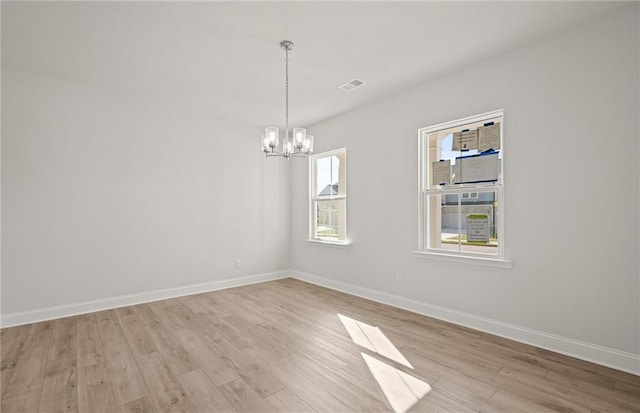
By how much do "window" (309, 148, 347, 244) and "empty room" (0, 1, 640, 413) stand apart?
78mm

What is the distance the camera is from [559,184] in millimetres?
2691

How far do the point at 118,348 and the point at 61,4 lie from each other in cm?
288

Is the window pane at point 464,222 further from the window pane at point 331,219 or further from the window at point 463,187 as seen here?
the window pane at point 331,219

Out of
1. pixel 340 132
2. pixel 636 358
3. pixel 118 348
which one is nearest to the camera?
pixel 636 358

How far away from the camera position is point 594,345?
2.51m

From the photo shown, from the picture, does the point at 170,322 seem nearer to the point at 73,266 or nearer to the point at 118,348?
the point at 118,348

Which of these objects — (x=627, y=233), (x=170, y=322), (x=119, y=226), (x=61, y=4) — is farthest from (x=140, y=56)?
(x=627, y=233)

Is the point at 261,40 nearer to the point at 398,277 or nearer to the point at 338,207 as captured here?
the point at 338,207

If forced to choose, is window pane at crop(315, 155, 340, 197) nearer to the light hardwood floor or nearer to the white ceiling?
the white ceiling

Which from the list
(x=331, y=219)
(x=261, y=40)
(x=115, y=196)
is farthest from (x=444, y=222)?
(x=115, y=196)

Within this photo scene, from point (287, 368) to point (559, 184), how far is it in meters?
2.79

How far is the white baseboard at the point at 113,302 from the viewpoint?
3430 mm

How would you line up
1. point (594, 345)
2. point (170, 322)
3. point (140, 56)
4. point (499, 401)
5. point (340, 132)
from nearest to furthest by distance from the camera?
point (499, 401)
point (594, 345)
point (140, 56)
point (170, 322)
point (340, 132)

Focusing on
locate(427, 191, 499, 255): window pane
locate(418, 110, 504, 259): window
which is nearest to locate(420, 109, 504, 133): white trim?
locate(418, 110, 504, 259): window
